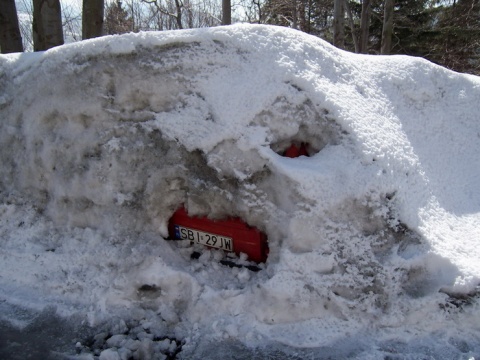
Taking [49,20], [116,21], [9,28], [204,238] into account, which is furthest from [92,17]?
[116,21]

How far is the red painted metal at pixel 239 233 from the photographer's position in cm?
249

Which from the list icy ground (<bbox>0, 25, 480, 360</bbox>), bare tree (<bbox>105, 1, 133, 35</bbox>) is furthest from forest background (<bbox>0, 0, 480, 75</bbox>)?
icy ground (<bbox>0, 25, 480, 360</bbox>)

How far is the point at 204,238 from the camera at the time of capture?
8.65ft

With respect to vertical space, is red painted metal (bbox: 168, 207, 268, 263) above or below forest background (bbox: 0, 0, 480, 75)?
below

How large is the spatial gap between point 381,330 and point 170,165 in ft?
5.52

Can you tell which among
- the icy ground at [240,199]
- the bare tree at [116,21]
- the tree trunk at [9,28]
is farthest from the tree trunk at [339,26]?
the bare tree at [116,21]

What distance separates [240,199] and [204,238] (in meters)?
0.41

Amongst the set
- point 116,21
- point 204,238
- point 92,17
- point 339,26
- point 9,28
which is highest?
point 116,21

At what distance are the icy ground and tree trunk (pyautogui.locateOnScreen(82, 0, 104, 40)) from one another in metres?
3.55

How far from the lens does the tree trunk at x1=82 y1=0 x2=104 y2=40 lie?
6234 mm

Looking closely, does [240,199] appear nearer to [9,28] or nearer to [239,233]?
[239,233]

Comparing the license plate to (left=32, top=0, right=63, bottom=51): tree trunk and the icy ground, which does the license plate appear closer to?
the icy ground

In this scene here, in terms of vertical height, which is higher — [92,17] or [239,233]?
[92,17]

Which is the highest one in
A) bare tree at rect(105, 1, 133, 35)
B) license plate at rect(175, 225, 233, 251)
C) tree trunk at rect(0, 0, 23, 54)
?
bare tree at rect(105, 1, 133, 35)
